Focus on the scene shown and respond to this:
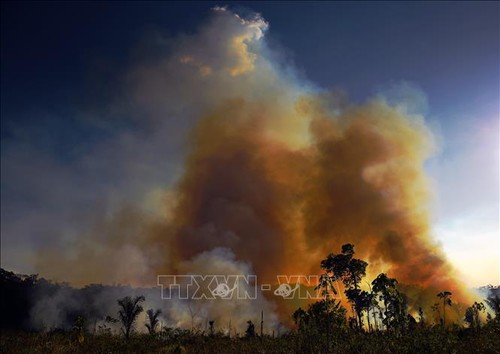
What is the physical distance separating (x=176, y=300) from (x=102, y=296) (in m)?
17.8

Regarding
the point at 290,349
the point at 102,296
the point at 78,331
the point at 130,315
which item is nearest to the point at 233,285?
the point at 102,296

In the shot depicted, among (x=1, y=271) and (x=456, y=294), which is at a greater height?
(x=1, y=271)

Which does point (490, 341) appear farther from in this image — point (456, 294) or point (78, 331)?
point (456, 294)

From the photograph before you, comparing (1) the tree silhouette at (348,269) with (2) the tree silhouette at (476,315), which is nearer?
(2) the tree silhouette at (476,315)

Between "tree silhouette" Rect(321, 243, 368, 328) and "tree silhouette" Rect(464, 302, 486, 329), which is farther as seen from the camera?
"tree silhouette" Rect(321, 243, 368, 328)

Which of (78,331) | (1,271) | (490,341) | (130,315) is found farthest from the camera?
(1,271)

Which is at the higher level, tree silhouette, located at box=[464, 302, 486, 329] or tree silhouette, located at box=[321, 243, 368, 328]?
tree silhouette, located at box=[321, 243, 368, 328]

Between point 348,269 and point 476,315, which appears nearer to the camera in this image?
point 476,315

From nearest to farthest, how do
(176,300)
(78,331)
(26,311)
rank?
(78,331), (26,311), (176,300)

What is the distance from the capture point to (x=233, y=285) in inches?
3374

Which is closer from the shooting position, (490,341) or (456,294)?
(490,341)

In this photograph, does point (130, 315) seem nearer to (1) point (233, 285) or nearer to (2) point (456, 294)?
(1) point (233, 285)

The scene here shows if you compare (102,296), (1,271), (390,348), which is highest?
(1,271)

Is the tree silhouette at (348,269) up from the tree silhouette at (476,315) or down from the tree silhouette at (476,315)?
up
